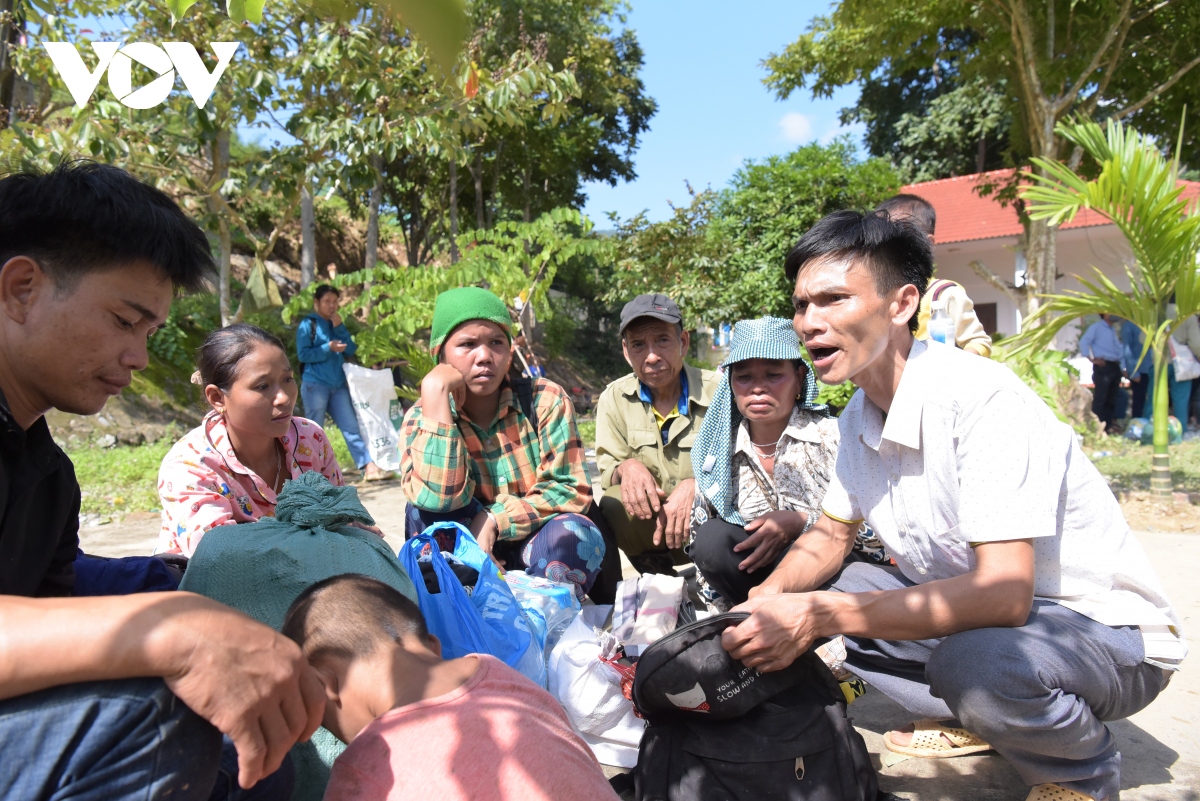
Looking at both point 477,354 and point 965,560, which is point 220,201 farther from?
point 965,560

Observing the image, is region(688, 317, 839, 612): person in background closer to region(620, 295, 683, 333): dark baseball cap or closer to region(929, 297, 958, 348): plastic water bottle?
region(620, 295, 683, 333): dark baseball cap

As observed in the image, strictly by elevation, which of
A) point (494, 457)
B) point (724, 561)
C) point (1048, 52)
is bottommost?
point (724, 561)

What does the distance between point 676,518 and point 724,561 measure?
1.67ft

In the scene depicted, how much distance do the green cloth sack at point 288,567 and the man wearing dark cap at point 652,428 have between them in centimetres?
162

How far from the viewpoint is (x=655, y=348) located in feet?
12.2

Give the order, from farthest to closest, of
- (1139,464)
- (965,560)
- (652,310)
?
1. (1139,464)
2. (652,310)
3. (965,560)

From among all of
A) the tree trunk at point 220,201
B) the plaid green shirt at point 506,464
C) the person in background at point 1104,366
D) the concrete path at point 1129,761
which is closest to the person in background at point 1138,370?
the person in background at point 1104,366

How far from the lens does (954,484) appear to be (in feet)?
6.90

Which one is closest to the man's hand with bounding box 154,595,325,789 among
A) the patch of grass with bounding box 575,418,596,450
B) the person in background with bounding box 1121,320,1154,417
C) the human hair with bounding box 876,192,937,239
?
the human hair with bounding box 876,192,937,239

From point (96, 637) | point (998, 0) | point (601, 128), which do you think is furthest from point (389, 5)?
point (601, 128)

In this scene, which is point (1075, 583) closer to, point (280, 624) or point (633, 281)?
point (280, 624)

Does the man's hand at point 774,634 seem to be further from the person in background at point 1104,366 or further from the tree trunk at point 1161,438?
the person in background at point 1104,366

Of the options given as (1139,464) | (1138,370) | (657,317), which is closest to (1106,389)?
(1138,370)

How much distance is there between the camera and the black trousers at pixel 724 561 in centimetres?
302
